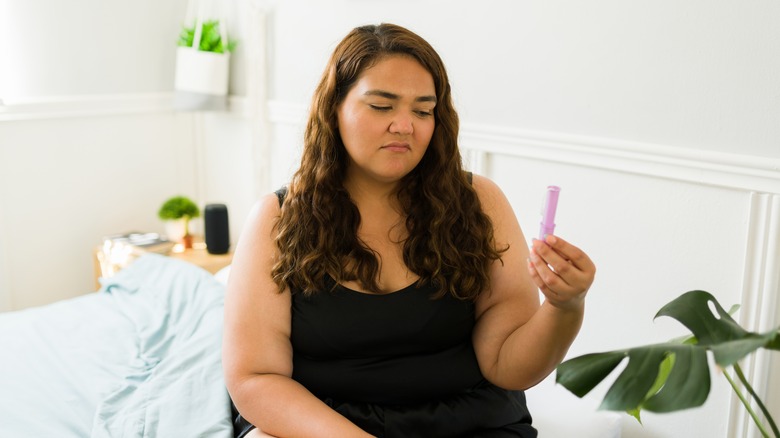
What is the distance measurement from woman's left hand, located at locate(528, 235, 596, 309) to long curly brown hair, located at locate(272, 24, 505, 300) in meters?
0.30

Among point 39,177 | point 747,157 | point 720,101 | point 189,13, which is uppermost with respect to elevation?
point 189,13

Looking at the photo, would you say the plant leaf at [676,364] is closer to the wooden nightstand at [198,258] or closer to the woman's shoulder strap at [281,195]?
the woman's shoulder strap at [281,195]

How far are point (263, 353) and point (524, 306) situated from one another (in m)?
0.47

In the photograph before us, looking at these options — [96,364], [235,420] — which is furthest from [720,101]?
[96,364]

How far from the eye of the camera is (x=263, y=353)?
136 cm

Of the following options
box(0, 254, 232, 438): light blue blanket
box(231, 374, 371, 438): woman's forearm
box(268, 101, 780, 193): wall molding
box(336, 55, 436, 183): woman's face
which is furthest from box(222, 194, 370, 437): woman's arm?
box(268, 101, 780, 193): wall molding

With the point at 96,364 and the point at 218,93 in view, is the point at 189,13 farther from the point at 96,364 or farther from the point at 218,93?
the point at 96,364

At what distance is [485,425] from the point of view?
1376 mm

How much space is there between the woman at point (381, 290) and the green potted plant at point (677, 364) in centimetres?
46

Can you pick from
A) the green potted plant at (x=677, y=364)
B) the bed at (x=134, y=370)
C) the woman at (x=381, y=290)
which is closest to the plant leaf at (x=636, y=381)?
the green potted plant at (x=677, y=364)

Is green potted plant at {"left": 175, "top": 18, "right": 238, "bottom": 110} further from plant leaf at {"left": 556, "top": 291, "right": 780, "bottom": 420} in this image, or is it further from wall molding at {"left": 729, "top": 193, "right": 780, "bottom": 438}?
plant leaf at {"left": 556, "top": 291, "right": 780, "bottom": 420}

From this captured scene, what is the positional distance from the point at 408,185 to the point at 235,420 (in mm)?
550

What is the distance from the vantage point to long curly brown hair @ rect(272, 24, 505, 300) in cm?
138

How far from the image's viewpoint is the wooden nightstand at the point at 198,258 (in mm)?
2687
